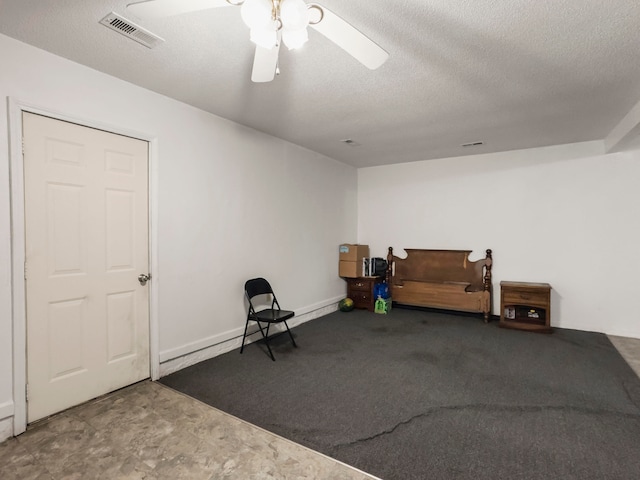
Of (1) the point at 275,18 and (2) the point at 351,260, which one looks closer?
(1) the point at 275,18

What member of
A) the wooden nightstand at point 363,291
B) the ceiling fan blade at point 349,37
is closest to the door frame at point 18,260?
the ceiling fan blade at point 349,37

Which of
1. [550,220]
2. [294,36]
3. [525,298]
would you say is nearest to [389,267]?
[525,298]

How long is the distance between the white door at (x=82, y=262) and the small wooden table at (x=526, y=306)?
427 cm

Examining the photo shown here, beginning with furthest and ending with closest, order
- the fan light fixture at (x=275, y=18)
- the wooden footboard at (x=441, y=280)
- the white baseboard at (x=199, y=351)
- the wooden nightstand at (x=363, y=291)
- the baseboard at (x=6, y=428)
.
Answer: the wooden nightstand at (x=363, y=291)
the wooden footboard at (x=441, y=280)
the white baseboard at (x=199, y=351)
the baseboard at (x=6, y=428)
the fan light fixture at (x=275, y=18)

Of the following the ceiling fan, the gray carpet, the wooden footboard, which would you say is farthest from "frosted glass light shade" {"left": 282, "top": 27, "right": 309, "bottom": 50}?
the wooden footboard

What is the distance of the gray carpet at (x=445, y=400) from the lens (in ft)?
5.98

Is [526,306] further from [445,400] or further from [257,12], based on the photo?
[257,12]

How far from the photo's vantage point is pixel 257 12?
132 centimetres

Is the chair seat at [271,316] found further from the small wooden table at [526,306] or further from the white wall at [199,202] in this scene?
the small wooden table at [526,306]

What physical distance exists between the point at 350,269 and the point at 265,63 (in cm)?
397

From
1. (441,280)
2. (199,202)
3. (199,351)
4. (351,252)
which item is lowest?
(199,351)

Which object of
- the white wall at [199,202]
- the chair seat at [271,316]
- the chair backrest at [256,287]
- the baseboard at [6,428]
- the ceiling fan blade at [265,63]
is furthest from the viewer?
the chair backrest at [256,287]

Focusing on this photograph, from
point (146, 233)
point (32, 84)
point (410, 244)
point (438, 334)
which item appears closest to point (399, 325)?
point (438, 334)

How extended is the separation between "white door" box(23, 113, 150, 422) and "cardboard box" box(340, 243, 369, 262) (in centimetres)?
323
